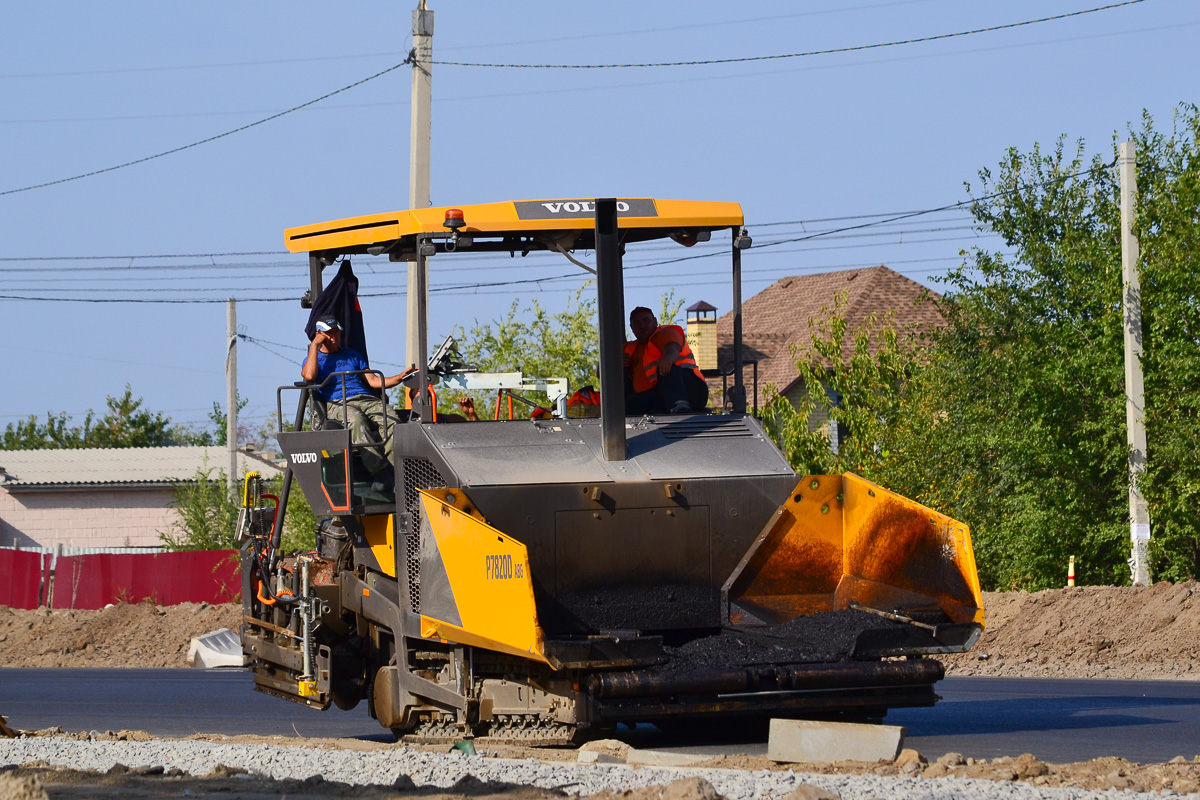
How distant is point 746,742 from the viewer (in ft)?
27.7

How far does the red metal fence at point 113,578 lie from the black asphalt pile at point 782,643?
2088 cm

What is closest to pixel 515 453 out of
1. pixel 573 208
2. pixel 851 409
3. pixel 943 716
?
pixel 573 208

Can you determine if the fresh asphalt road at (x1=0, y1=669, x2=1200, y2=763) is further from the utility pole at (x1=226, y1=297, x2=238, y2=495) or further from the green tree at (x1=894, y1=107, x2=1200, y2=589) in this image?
the utility pole at (x1=226, y1=297, x2=238, y2=495)

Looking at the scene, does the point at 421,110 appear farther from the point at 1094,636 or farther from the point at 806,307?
the point at 806,307

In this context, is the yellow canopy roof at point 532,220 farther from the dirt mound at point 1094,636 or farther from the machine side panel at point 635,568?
the dirt mound at point 1094,636

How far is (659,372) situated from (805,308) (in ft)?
112

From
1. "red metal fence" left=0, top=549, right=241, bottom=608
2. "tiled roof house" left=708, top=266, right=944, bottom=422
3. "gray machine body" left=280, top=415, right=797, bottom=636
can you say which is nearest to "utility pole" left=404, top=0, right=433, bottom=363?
"gray machine body" left=280, top=415, right=797, bottom=636

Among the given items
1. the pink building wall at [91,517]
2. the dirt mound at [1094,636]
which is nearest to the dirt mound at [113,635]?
the dirt mound at [1094,636]

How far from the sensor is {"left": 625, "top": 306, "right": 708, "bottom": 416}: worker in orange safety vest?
9.13m

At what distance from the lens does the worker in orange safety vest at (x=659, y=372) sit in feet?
30.0

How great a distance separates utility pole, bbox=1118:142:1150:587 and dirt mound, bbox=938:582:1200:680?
162cm

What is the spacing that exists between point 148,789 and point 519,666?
2.03 m

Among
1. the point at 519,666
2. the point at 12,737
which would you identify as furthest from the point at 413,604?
the point at 12,737

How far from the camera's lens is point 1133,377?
1819 cm
